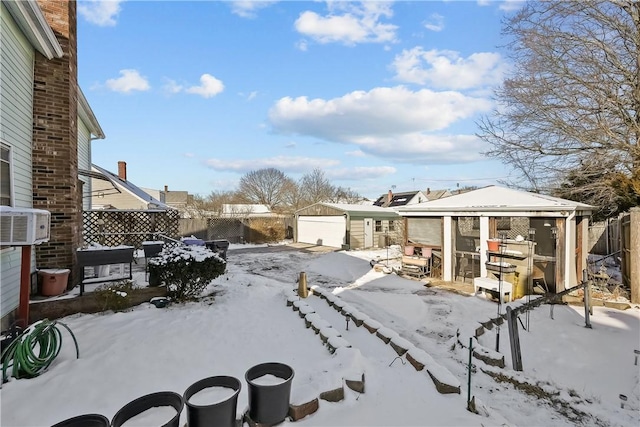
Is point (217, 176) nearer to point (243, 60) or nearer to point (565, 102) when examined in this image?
point (243, 60)

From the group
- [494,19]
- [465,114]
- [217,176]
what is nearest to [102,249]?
[465,114]

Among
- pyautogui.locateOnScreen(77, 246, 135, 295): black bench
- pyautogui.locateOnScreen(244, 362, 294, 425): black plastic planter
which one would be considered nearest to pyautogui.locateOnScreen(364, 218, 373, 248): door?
pyautogui.locateOnScreen(77, 246, 135, 295): black bench

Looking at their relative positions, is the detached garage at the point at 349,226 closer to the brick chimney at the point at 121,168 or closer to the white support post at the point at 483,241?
the white support post at the point at 483,241

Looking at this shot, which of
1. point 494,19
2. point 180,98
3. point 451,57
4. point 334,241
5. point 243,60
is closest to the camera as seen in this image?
point 451,57

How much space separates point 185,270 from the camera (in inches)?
215

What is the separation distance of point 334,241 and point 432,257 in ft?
31.3

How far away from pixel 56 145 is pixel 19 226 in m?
2.58

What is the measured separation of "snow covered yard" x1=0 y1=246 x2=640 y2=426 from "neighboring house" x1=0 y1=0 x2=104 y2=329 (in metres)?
1.49

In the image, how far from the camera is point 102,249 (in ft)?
18.2

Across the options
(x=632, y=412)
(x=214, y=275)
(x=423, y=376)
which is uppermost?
(x=214, y=275)

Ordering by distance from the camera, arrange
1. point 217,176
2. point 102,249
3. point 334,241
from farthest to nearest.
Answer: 1. point 217,176
2. point 334,241
3. point 102,249

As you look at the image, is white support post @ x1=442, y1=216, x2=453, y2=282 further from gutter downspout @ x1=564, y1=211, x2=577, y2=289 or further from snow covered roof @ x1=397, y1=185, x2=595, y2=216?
gutter downspout @ x1=564, y1=211, x2=577, y2=289

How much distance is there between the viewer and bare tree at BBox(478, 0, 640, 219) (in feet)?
28.2

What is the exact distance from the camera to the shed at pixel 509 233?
8258 mm
